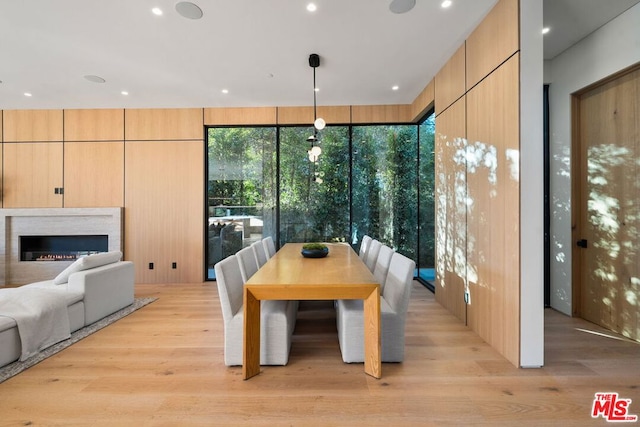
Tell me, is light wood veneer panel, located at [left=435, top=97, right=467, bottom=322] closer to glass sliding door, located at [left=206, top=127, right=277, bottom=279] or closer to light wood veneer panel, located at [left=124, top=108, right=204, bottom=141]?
glass sliding door, located at [left=206, top=127, right=277, bottom=279]

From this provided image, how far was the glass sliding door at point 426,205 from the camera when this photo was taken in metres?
4.48

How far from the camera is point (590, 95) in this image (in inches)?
122

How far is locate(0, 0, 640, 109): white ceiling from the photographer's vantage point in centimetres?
251

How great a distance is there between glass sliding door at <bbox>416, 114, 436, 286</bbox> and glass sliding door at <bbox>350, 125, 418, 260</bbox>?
0.50 feet

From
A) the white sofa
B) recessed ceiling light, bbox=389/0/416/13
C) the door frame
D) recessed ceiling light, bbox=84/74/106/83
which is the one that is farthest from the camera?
recessed ceiling light, bbox=84/74/106/83

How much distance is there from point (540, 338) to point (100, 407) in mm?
3144

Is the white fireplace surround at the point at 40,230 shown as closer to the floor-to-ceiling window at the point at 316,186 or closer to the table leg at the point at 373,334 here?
the floor-to-ceiling window at the point at 316,186

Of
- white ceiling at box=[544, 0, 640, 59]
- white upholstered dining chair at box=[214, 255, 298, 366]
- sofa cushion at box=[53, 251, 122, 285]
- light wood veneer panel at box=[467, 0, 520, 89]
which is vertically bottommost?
white upholstered dining chair at box=[214, 255, 298, 366]

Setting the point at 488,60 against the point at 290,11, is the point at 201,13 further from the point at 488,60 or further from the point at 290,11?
the point at 488,60

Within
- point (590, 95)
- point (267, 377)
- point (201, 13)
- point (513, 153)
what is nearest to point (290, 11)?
point (201, 13)

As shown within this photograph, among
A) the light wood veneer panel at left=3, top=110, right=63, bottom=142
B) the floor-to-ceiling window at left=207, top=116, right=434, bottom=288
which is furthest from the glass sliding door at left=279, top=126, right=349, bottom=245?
the light wood veneer panel at left=3, top=110, right=63, bottom=142

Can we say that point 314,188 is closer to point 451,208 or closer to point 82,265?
point 451,208

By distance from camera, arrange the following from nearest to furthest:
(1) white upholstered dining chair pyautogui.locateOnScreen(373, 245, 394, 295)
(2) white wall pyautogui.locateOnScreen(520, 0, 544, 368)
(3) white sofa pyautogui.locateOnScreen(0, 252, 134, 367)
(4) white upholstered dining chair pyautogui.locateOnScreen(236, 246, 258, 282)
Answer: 1. (2) white wall pyautogui.locateOnScreen(520, 0, 544, 368)
2. (4) white upholstered dining chair pyautogui.locateOnScreen(236, 246, 258, 282)
3. (1) white upholstered dining chair pyautogui.locateOnScreen(373, 245, 394, 295)
4. (3) white sofa pyautogui.locateOnScreen(0, 252, 134, 367)

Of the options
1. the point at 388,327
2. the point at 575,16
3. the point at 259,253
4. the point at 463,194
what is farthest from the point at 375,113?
the point at 388,327
